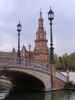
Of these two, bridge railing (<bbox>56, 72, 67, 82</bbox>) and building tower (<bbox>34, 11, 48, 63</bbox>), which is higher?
building tower (<bbox>34, 11, 48, 63</bbox>)

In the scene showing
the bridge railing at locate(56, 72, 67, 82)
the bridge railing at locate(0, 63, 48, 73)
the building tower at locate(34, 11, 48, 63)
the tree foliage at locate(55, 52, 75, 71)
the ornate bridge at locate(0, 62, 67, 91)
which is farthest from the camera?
the building tower at locate(34, 11, 48, 63)

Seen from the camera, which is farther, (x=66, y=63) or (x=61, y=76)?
(x=66, y=63)

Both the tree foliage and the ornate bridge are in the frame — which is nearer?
the ornate bridge

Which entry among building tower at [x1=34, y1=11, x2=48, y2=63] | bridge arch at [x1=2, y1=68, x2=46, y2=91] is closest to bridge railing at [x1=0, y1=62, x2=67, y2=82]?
bridge arch at [x1=2, y1=68, x2=46, y2=91]

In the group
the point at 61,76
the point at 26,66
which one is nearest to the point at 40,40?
the point at 61,76

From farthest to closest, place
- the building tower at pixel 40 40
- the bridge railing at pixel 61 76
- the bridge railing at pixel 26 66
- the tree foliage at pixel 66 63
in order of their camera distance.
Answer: the building tower at pixel 40 40 < the tree foliage at pixel 66 63 < the bridge railing at pixel 61 76 < the bridge railing at pixel 26 66

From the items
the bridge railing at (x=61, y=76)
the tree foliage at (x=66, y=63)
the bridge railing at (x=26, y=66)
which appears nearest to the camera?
the bridge railing at (x=26, y=66)

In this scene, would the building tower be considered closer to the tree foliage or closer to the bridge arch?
the tree foliage

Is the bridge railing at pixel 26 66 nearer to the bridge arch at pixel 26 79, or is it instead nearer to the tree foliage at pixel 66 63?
the bridge arch at pixel 26 79

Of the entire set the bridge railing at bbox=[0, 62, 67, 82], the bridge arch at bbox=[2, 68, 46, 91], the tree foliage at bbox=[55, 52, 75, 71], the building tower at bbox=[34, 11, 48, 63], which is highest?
the building tower at bbox=[34, 11, 48, 63]

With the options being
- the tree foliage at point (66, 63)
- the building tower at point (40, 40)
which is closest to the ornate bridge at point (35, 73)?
the tree foliage at point (66, 63)

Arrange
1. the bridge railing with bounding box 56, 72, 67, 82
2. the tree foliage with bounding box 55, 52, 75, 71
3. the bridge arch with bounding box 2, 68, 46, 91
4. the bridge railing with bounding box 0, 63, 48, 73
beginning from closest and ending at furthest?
1. the bridge railing with bounding box 0, 63, 48, 73
2. the bridge arch with bounding box 2, 68, 46, 91
3. the bridge railing with bounding box 56, 72, 67, 82
4. the tree foliage with bounding box 55, 52, 75, 71

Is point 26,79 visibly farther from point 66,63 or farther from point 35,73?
point 66,63

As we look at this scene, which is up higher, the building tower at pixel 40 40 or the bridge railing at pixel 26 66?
the building tower at pixel 40 40
